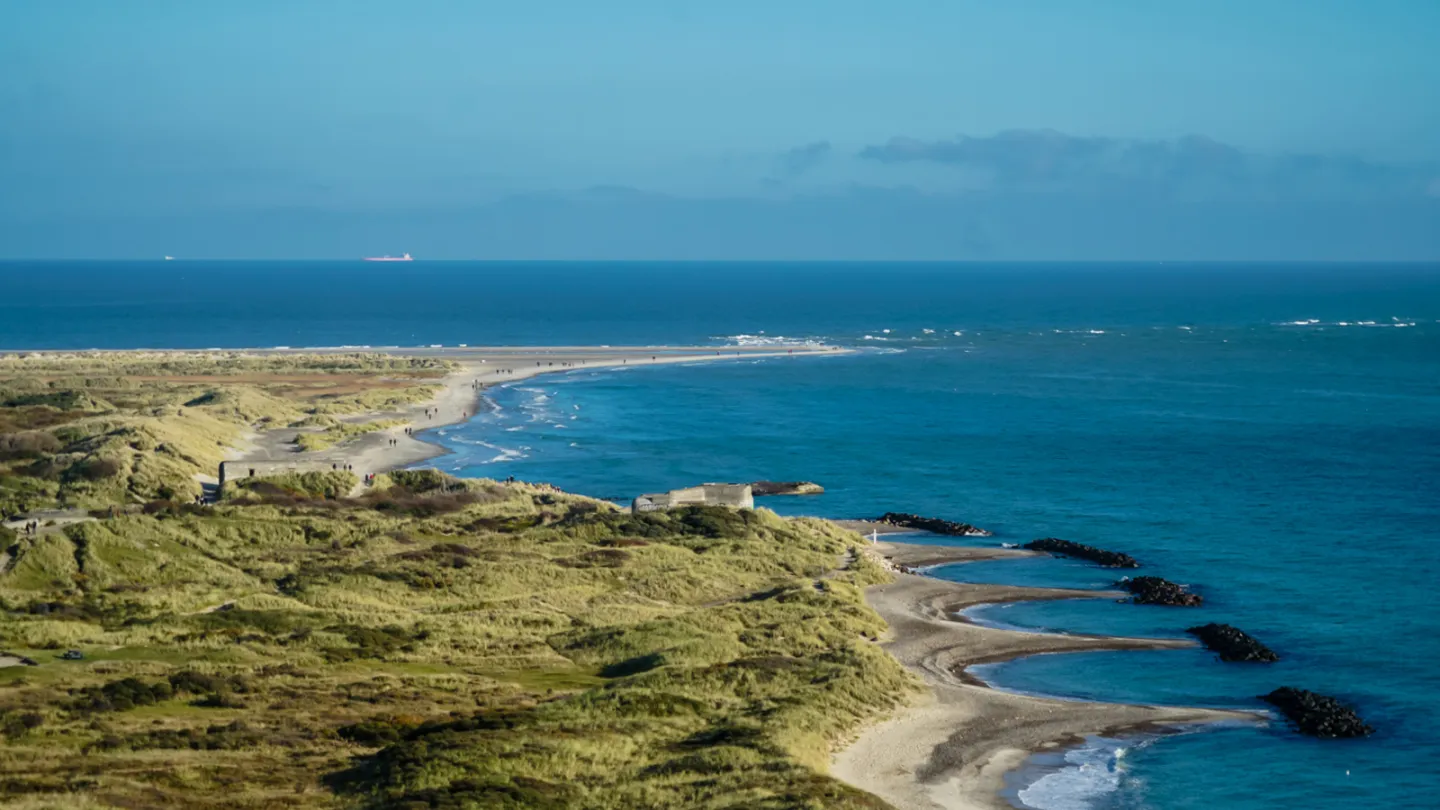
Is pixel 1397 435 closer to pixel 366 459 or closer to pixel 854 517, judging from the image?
pixel 854 517

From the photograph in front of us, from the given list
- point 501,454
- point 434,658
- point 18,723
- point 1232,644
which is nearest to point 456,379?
point 501,454

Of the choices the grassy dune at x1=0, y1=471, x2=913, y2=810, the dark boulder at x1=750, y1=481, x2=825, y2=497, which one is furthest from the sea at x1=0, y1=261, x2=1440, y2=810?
the grassy dune at x1=0, y1=471, x2=913, y2=810

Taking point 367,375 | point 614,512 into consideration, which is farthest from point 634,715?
point 367,375

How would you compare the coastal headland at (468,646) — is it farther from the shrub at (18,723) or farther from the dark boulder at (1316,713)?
the dark boulder at (1316,713)

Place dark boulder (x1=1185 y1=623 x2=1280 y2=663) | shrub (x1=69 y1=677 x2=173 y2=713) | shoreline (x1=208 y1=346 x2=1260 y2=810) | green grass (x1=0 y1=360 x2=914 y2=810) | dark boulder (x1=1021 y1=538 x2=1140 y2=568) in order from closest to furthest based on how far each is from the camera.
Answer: green grass (x1=0 y1=360 x2=914 y2=810), shrub (x1=69 y1=677 x2=173 y2=713), shoreline (x1=208 y1=346 x2=1260 y2=810), dark boulder (x1=1185 y1=623 x2=1280 y2=663), dark boulder (x1=1021 y1=538 x2=1140 y2=568)

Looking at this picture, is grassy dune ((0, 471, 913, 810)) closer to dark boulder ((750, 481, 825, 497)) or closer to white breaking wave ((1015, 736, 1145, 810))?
white breaking wave ((1015, 736, 1145, 810))

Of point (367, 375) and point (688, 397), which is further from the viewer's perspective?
point (367, 375)
